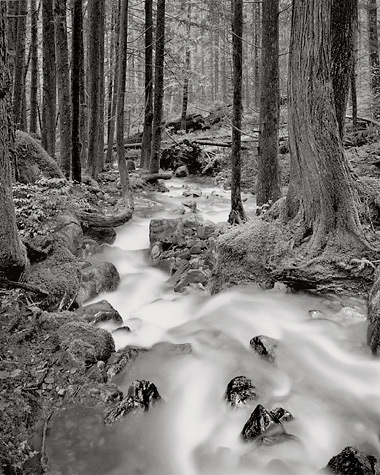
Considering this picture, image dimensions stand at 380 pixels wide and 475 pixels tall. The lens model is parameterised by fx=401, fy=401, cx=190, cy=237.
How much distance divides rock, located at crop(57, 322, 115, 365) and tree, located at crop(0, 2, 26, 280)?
97cm

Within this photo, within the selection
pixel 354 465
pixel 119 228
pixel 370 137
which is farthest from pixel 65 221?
pixel 370 137

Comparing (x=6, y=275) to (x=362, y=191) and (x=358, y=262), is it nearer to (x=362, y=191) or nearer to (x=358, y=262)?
(x=358, y=262)

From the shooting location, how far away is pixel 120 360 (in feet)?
14.6

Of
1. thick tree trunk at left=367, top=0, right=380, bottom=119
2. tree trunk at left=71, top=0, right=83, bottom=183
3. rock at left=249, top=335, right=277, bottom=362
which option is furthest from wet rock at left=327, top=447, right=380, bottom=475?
thick tree trunk at left=367, top=0, right=380, bottom=119

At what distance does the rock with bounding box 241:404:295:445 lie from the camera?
3348 millimetres

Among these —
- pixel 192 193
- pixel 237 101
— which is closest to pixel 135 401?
pixel 237 101

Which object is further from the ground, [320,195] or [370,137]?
[370,137]

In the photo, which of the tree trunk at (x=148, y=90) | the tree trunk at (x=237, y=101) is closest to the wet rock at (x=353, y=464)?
the tree trunk at (x=237, y=101)

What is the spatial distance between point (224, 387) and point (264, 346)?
767 millimetres

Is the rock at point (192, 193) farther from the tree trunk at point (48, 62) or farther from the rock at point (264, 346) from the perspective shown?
the rock at point (264, 346)

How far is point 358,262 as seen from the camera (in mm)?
5418

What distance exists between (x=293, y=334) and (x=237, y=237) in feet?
6.84

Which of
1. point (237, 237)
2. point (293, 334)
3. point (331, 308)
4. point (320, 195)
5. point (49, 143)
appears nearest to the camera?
point (293, 334)

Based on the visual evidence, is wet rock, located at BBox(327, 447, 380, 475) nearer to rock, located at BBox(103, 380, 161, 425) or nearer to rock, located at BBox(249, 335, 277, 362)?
rock, located at BBox(249, 335, 277, 362)
